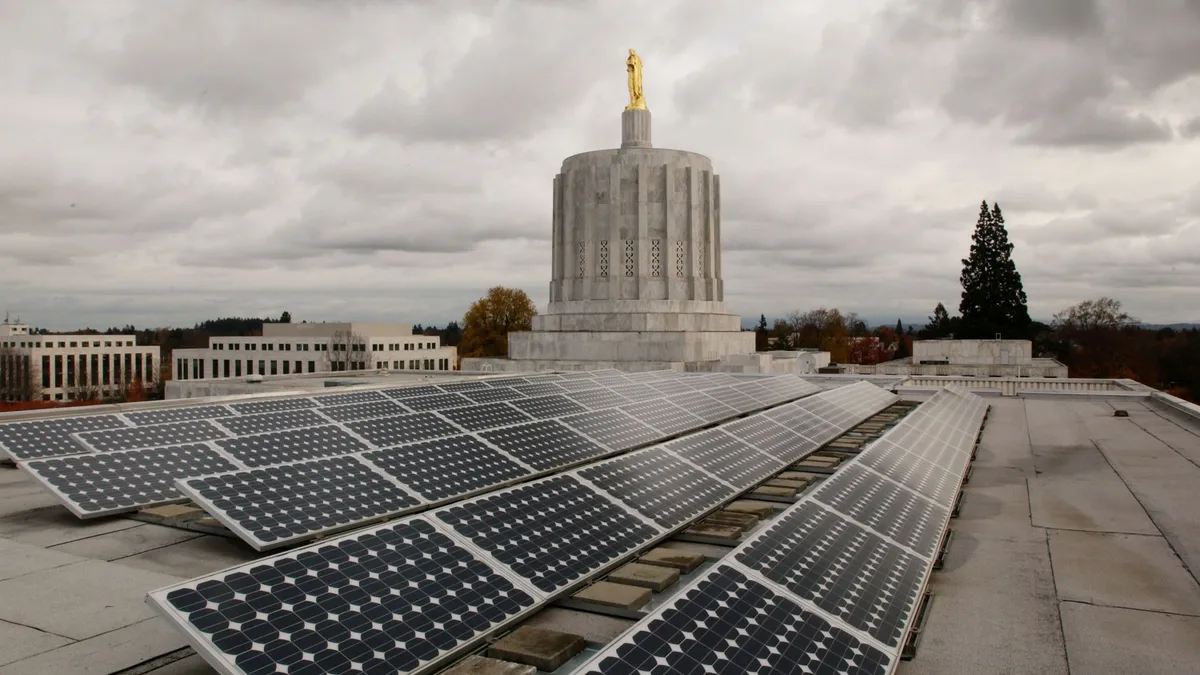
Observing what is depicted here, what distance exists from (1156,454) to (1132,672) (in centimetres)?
1576

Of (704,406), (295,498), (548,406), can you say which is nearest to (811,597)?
(295,498)

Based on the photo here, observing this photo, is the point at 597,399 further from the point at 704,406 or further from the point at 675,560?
the point at 675,560

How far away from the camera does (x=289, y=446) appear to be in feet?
35.5

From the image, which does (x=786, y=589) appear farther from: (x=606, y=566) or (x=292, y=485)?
(x=292, y=485)

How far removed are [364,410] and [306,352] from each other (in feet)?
291

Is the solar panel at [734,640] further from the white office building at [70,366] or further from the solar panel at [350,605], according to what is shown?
the white office building at [70,366]

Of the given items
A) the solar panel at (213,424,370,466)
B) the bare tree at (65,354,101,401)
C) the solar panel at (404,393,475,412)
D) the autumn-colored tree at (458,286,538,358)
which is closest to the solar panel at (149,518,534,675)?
the solar panel at (213,424,370,466)

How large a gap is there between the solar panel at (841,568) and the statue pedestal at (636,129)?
1752 inches

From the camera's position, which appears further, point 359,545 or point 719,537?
point 719,537

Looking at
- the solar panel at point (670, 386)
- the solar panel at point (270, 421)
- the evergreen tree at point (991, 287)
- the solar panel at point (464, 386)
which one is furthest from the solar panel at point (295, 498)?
the evergreen tree at point (991, 287)

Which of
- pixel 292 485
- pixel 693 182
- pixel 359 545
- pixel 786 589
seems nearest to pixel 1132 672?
pixel 786 589

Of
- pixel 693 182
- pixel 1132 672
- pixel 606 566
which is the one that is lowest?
pixel 1132 672

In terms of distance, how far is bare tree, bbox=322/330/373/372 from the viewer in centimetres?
8950

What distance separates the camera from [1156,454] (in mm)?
19516
